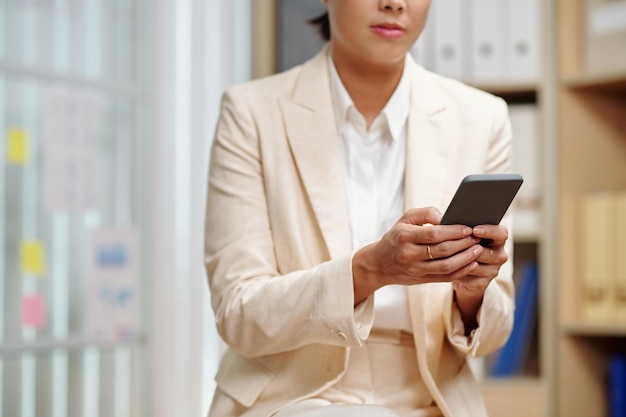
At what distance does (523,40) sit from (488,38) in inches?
3.6

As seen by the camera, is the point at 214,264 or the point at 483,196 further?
the point at 214,264

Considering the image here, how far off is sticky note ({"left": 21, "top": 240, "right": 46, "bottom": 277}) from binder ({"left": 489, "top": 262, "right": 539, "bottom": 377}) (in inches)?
48.2

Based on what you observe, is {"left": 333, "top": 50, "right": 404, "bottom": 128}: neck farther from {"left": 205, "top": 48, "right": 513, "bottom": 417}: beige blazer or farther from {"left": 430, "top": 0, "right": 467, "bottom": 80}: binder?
{"left": 430, "top": 0, "right": 467, "bottom": 80}: binder

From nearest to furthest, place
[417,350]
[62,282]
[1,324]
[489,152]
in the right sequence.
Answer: [417,350], [489,152], [1,324], [62,282]

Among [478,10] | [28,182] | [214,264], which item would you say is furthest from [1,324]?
[478,10]

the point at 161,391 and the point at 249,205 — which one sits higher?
the point at 249,205

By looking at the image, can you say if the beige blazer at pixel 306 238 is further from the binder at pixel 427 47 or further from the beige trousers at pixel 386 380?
the binder at pixel 427 47

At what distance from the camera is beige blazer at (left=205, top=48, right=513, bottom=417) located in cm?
127

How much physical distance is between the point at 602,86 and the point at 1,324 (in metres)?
1.63

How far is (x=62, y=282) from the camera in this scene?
8.00ft

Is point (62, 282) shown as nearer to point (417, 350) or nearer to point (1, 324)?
point (1, 324)

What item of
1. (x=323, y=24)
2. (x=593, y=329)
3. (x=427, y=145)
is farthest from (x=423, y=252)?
(x=593, y=329)

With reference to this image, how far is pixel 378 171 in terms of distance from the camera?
1429mm

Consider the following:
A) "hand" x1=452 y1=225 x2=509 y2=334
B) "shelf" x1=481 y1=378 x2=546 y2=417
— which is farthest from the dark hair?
"shelf" x1=481 y1=378 x2=546 y2=417
